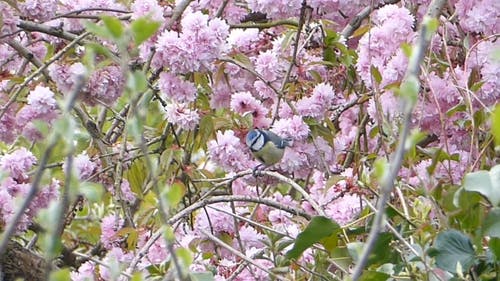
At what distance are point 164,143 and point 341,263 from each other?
120cm

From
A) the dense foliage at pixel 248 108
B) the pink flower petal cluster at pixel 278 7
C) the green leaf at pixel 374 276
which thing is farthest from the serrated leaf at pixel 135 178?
the green leaf at pixel 374 276

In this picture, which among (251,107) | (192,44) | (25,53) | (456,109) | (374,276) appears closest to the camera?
(374,276)

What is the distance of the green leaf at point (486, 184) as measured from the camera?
127cm

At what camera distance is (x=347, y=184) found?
2.04m

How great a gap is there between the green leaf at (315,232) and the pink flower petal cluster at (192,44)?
714 millimetres

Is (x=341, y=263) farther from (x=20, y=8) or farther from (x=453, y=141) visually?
(x=20, y=8)

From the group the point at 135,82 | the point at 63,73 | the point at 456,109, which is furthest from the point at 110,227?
the point at 135,82

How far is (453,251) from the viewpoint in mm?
1314

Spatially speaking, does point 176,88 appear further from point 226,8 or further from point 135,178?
point 226,8

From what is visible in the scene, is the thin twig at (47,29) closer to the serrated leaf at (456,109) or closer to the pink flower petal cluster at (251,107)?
the pink flower petal cluster at (251,107)

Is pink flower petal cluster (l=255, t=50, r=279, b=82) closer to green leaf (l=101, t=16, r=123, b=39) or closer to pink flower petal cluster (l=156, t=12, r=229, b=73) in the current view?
pink flower petal cluster (l=156, t=12, r=229, b=73)

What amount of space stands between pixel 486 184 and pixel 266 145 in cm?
98

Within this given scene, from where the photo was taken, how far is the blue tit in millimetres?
2229

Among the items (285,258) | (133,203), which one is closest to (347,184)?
(285,258)
